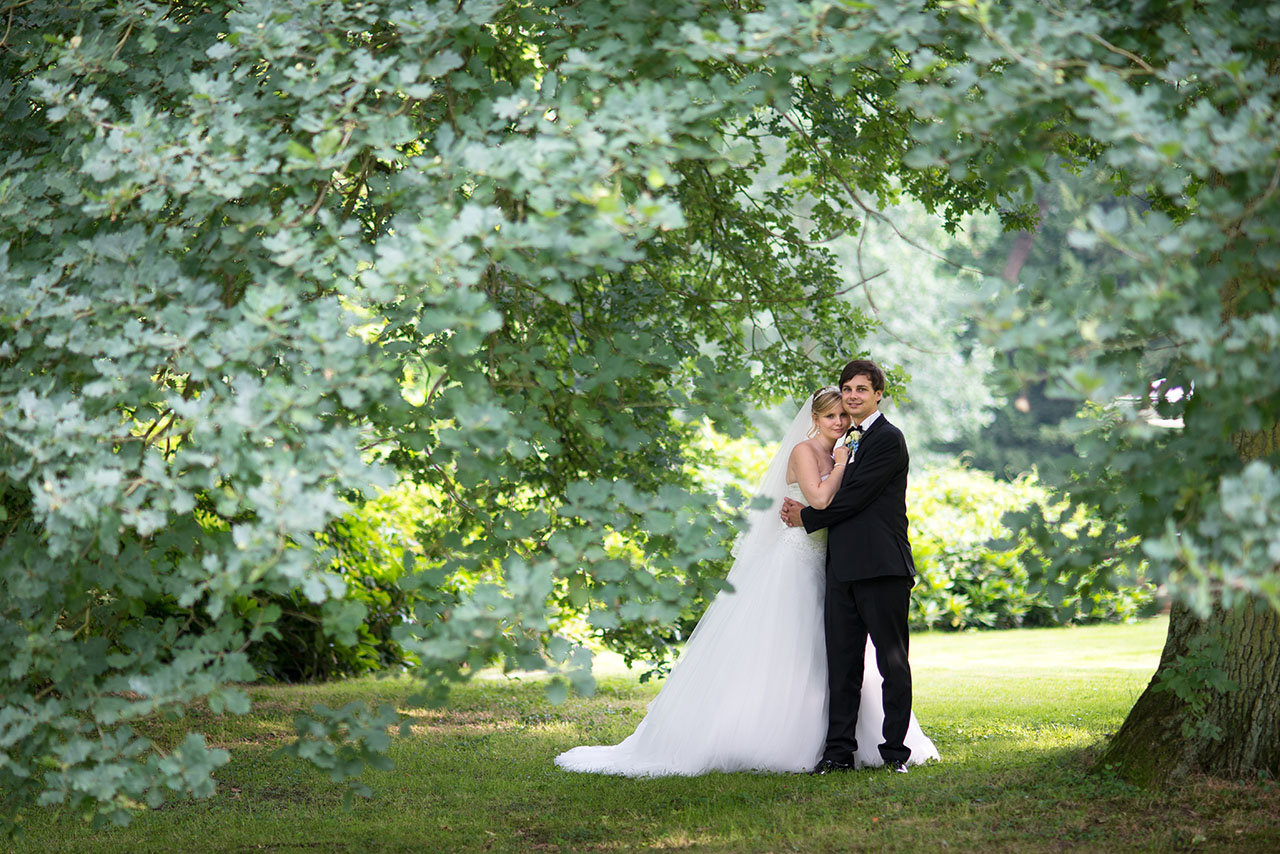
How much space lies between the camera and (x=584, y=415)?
363cm

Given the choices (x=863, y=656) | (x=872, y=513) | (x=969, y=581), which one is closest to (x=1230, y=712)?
(x=863, y=656)

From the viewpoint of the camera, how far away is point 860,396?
5.70 metres

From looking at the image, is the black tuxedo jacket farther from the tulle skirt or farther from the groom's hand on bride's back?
the tulle skirt

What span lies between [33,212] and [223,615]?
4.53 ft

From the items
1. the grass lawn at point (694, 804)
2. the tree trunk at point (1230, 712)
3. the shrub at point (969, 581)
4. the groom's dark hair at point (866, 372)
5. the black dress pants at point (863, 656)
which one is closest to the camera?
the grass lawn at point (694, 804)

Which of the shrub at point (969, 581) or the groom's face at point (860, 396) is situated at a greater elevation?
the groom's face at point (860, 396)

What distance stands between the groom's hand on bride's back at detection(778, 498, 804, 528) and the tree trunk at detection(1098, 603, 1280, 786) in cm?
191

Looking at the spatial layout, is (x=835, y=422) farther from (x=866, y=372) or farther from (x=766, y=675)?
(x=766, y=675)

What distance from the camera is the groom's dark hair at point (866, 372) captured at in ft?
18.6

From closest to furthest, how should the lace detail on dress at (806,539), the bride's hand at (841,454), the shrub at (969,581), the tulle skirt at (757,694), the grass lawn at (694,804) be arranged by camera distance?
the grass lawn at (694,804)
the tulle skirt at (757,694)
the bride's hand at (841,454)
the lace detail on dress at (806,539)
the shrub at (969,581)

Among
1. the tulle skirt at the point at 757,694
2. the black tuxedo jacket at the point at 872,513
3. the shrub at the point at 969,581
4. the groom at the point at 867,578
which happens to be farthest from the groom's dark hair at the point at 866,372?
the shrub at the point at 969,581

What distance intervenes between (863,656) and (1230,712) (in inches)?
65.3

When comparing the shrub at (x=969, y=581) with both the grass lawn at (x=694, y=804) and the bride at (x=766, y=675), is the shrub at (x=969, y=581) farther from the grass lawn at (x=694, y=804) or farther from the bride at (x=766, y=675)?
the bride at (x=766, y=675)

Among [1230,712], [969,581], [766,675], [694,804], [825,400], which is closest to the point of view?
[1230,712]
